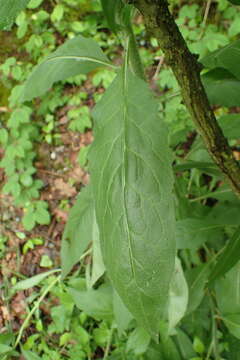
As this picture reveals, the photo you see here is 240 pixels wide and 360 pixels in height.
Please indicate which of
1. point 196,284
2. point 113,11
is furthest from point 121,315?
point 113,11

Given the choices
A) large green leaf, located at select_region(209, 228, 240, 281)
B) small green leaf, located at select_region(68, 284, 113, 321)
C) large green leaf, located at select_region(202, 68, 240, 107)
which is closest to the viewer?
large green leaf, located at select_region(209, 228, 240, 281)

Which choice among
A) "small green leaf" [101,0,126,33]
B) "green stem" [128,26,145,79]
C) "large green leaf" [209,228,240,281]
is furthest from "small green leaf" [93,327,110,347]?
"small green leaf" [101,0,126,33]

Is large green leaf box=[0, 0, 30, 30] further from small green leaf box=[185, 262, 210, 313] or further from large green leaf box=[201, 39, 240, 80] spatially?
small green leaf box=[185, 262, 210, 313]

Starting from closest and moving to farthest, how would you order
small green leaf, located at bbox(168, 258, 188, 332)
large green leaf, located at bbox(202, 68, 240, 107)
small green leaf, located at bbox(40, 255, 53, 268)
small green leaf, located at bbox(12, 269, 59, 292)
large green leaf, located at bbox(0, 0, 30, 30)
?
large green leaf, located at bbox(0, 0, 30, 30) → large green leaf, located at bbox(202, 68, 240, 107) → small green leaf, located at bbox(168, 258, 188, 332) → small green leaf, located at bbox(12, 269, 59, 292) → small green leaf, located at bbox(40, 255, 53, 268)

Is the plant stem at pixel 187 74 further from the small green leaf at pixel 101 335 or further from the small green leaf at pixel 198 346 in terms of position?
the small green leaf at pixel 101 335

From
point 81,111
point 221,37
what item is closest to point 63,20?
point 81,111

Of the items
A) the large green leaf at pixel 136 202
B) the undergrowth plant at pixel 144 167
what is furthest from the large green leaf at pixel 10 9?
the large green leaf at pixel 136 202

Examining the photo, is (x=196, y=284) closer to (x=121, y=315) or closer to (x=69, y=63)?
(x=121, y=315)
